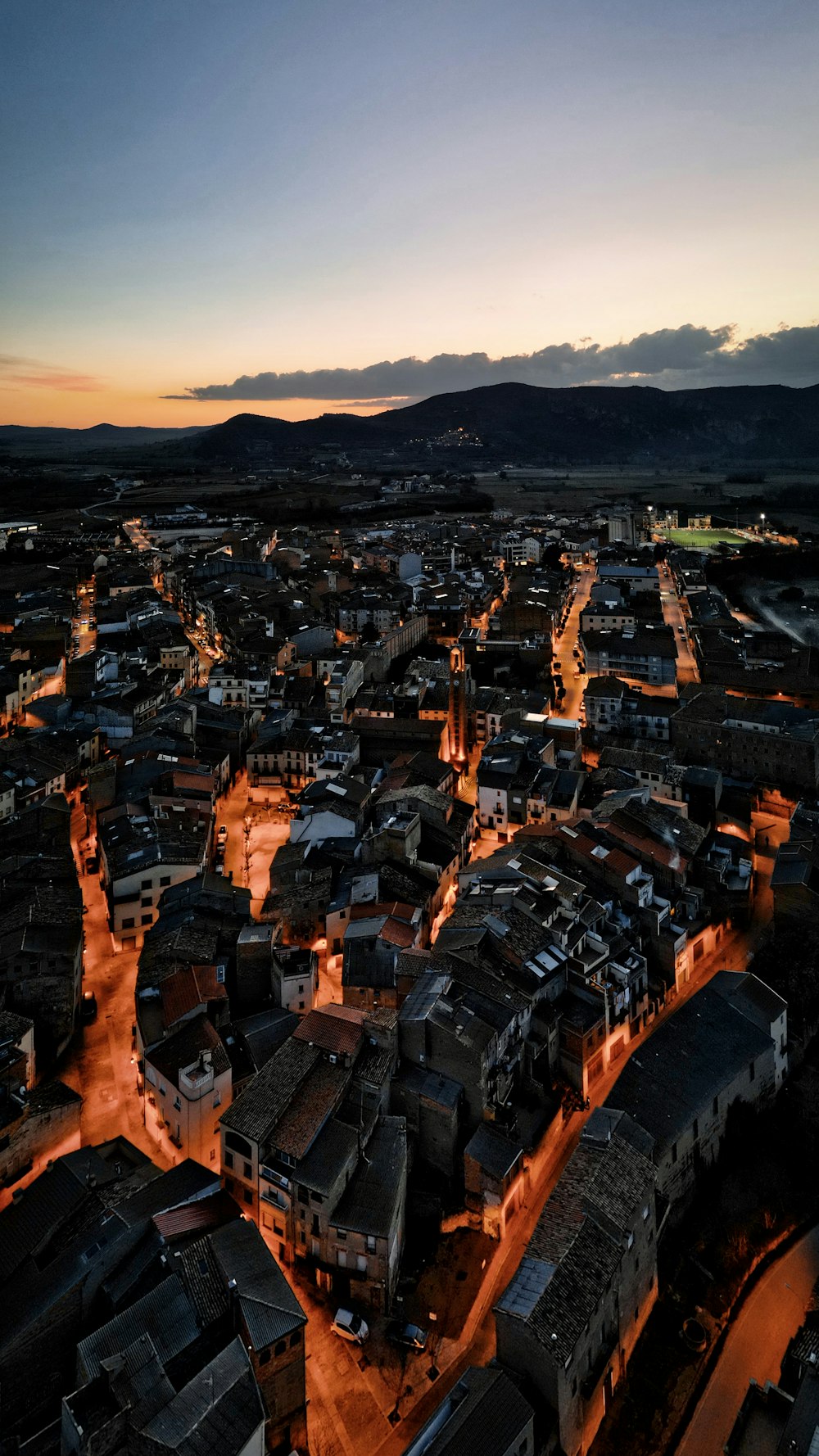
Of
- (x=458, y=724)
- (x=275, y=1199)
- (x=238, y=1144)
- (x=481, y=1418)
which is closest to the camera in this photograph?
(x=481, y=1418)

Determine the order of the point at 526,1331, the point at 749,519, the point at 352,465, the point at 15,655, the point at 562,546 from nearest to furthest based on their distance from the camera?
the point at 526,1331 → the point at 15,655 → the point at 562,546 → the point at 749,519 → the point at 352,465

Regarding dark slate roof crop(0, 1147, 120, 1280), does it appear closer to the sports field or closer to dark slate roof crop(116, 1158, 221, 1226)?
dark slate roof crop(116, 1158, 221, 1226)

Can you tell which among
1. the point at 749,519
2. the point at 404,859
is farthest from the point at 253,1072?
the point at 749,519

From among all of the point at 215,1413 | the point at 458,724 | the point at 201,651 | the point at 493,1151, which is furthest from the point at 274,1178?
the point at 201,651

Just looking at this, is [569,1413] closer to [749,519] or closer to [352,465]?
[749,519]

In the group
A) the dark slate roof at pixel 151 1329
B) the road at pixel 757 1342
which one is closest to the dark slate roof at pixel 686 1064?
the road at pixel 757 1342

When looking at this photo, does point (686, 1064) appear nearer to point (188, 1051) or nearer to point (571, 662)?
point (188, 1051)

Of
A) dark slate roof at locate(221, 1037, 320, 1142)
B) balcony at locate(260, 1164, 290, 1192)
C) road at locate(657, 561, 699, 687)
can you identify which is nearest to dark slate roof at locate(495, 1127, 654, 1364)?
balcony at locate(260, 1164, 290, 1192)

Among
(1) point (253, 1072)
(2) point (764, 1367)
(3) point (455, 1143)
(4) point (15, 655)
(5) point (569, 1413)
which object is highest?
(4) point (15, 655)
